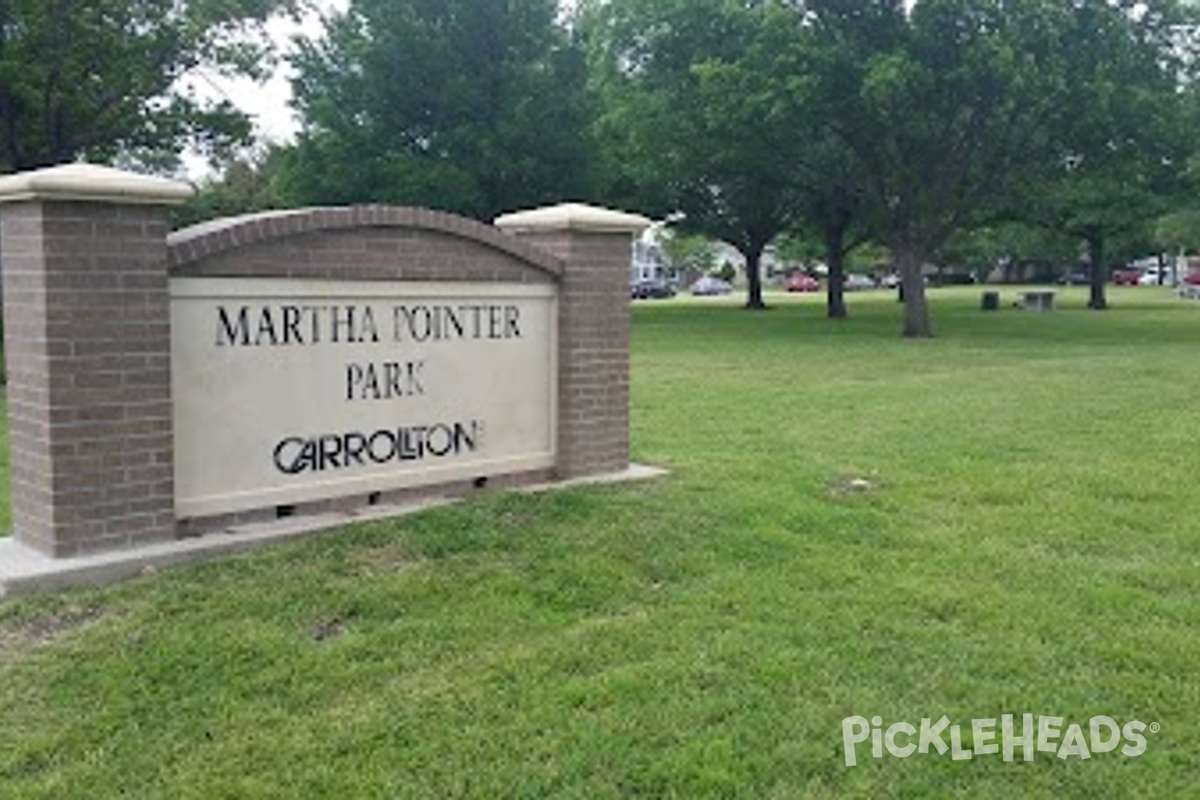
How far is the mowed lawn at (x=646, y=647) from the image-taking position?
3.12 metres

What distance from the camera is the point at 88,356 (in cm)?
455

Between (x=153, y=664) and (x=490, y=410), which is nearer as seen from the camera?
(x=153, y=664)

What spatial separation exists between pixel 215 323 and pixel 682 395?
7.61m

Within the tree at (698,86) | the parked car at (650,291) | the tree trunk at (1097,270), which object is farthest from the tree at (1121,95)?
the parked car at (650,291)

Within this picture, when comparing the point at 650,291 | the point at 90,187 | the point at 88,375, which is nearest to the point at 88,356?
the point at 88,375

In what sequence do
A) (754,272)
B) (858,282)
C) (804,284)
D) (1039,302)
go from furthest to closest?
(858,282) → (804,284) → (754,272) → (1039,302)

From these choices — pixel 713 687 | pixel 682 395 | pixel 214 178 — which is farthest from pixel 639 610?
pixel 214 178

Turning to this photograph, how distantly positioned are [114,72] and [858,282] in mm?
77861

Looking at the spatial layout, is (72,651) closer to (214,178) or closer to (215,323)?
(215,323)

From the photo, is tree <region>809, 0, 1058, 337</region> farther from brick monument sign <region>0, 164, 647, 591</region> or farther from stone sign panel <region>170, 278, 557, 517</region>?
stone sign panel <region>170, 278, 557, 517</region>

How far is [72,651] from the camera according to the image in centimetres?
385

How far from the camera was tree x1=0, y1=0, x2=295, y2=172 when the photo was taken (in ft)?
A: 49.2

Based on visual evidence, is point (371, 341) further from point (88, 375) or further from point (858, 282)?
point (858, 282)

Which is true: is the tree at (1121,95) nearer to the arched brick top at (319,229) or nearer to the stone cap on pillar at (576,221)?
the stone cap on pillar at (576,221)
